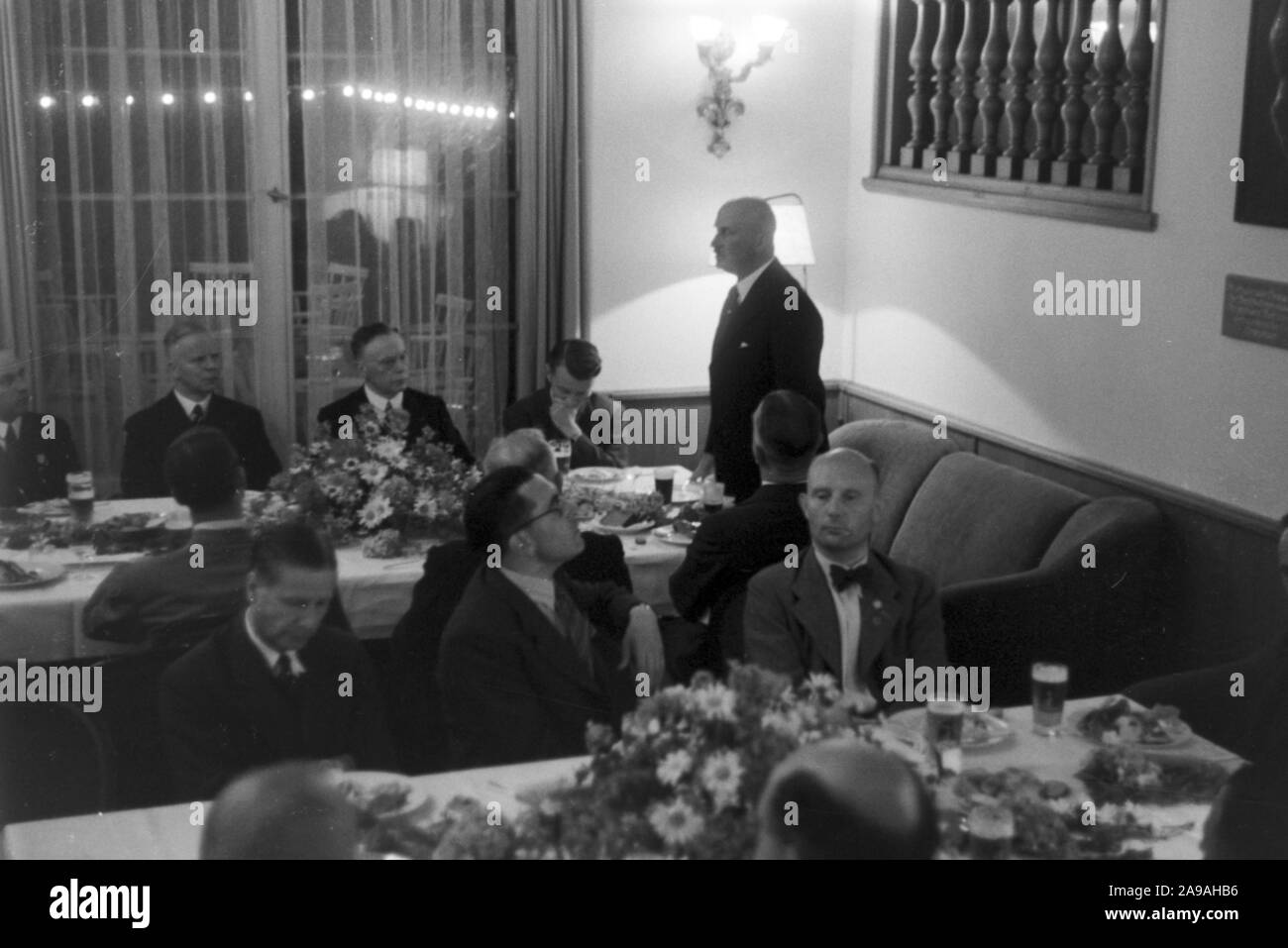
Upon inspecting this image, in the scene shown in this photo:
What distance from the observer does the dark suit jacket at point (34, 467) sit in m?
3.43

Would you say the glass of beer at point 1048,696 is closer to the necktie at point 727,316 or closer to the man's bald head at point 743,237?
the necktie at point 727,316

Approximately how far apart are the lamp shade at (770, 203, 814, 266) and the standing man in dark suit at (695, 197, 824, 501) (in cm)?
49

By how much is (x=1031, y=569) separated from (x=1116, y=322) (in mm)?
658

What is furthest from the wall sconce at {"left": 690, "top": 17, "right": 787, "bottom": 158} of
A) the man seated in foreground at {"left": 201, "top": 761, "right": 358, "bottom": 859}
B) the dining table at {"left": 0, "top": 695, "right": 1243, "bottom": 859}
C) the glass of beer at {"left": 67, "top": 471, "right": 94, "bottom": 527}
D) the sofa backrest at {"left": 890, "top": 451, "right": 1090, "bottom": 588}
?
the man seated in foreground at {"left": 201, "top": 761, "right": 358, "bottom": 859}

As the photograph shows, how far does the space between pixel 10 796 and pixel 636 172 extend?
304 centimetres

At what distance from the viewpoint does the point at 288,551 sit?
104 inches

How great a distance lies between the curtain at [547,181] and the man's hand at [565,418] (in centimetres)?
73

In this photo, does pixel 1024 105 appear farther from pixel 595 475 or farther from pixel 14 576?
pixel 14 576

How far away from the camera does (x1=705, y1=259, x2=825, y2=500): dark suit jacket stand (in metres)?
3.92

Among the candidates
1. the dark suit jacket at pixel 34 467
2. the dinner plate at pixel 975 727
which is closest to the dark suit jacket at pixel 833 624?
the dinner plate at pixel 975 727

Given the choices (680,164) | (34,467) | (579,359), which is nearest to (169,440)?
(34,467)

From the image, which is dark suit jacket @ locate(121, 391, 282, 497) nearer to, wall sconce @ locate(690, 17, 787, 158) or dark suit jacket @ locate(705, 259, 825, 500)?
dark suit jacket @ locate(705, 259, 825, 500)
